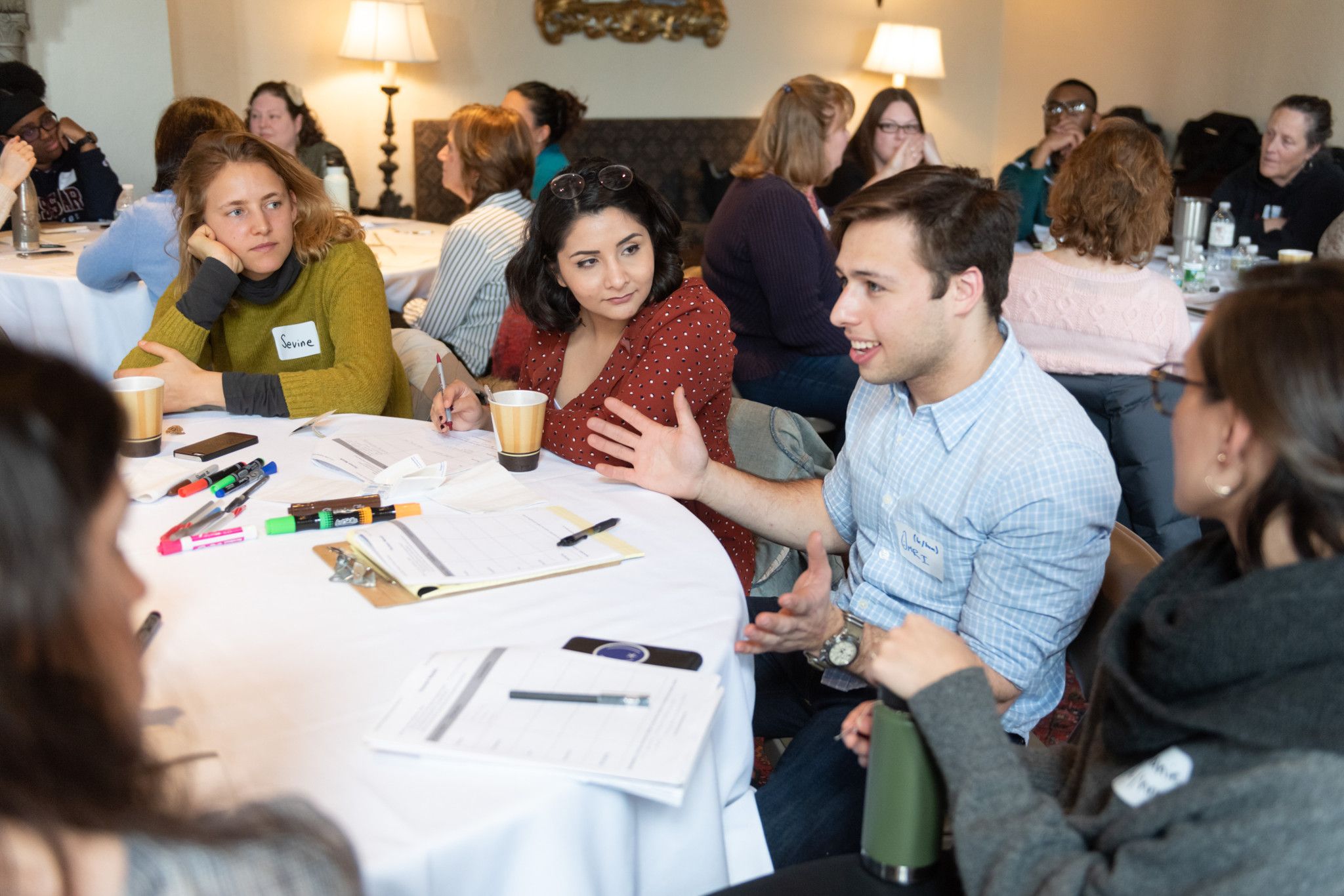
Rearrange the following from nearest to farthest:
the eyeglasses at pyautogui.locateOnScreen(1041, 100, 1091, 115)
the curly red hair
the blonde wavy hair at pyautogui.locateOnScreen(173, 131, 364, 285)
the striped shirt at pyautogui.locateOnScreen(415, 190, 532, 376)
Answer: the blonde wavy hair at pyautogui.locateOnScreen(173, 131, 364, 285), the curly red hair, the striped shirt at pyautogui.locateOnScreen(415, 190, 532, 376), the eyeglasses at pyautogui.locateOnScreen(1041, 100, 1091, 115)

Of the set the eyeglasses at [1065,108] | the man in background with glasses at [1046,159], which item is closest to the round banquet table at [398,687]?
the man in background with glasses at [1046,159]

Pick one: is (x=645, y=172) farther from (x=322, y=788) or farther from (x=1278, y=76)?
(x=322, y=788)

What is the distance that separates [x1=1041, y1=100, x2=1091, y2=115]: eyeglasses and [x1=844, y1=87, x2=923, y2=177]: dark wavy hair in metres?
0.85

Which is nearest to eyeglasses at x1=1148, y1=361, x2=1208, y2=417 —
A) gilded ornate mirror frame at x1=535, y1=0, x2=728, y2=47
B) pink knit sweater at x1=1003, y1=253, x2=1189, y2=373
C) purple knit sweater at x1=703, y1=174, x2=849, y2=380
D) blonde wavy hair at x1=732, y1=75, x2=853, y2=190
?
pink knit sweater at x1=1003, y1=253, x2=1189, y2=373

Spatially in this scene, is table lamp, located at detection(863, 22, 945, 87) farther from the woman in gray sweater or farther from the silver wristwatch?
the woman in gray sweater

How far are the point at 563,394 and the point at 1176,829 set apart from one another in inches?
60.2

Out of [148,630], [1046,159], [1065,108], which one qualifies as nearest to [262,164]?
[148,630]

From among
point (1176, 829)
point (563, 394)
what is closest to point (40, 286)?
point (563, 394)

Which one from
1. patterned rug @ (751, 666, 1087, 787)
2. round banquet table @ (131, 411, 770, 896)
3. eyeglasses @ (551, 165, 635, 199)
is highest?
eyeglasses @ (551, 165, 635, 199)

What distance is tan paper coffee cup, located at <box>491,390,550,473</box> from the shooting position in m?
1.70

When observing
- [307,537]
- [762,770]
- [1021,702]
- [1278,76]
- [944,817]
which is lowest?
[762,770]

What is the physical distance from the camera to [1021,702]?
149 cm

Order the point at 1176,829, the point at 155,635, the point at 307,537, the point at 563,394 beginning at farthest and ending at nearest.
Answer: the point at 563,394, the point at 307,537, the point at 155,635, the point at 1176,829

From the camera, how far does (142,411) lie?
1.71 meters
